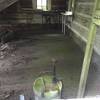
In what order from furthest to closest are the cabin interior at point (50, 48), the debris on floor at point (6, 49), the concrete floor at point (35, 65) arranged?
the debris on floor at point (6, 49) → the concrete floor at point (35, 65) → the cabin interior at point (50, 48)

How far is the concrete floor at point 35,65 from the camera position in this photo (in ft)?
9.26

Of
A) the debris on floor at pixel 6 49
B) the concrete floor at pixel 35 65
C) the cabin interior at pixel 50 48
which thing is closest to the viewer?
the cabin interior at pixel 50 48

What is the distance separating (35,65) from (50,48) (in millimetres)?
1394

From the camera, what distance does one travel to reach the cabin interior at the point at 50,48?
2.63 metres

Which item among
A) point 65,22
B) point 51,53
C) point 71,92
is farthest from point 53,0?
point 71,92

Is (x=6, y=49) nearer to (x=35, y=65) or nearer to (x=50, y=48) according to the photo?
(x=50, y=48)

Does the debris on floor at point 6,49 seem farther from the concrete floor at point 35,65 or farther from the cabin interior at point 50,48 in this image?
the concrete floor at point 35,65

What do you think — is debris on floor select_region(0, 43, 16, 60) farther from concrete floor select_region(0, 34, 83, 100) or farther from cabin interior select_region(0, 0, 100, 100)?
concrete floor select_region(0, 34, 83, 100)

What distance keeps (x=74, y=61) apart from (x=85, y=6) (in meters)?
1.85

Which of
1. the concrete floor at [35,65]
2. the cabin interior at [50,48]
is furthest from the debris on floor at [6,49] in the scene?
the concrete floor at [35,65]

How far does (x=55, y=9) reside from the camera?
26.2ft

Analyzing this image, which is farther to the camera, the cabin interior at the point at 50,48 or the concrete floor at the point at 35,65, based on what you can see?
the concrete floor at the point at 35,65

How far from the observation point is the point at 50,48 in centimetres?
509

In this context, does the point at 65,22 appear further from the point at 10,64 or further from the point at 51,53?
the point at 10,64
